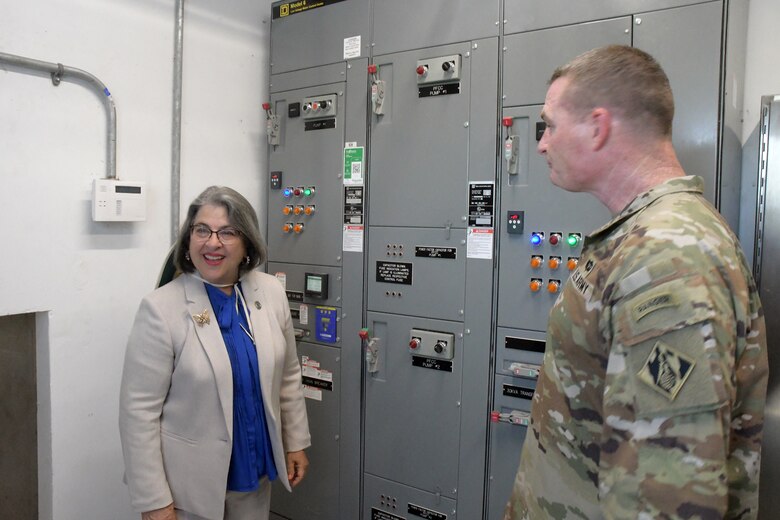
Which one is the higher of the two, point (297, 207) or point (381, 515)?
point (297, 207)

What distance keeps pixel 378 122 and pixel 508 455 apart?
157cm

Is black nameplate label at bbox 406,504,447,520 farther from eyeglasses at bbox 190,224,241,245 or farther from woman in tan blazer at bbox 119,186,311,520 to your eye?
eyeglasses at bbox 190,224,241,245

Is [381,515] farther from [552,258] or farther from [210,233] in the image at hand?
[210,233]

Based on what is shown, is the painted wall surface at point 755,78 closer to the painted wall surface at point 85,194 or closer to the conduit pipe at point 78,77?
the painted wall surface at point 85,194

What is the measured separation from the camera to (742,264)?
959 millimetres

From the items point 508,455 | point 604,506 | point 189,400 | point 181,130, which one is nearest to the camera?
point 604,506

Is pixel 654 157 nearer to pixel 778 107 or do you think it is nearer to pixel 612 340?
pixel 612 340

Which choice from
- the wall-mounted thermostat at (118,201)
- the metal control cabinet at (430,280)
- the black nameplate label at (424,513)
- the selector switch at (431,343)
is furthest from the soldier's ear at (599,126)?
the wall-mounted thermostat at (118,201)

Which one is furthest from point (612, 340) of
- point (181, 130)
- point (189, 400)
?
point (181, 130)

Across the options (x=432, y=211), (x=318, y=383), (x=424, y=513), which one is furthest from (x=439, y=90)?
(x=424, y=513)

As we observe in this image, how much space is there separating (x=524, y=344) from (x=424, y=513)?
93 cm

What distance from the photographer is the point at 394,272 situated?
7.97 feet

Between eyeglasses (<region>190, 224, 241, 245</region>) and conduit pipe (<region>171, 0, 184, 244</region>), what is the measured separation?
0.82 m

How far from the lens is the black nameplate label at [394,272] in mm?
2389
